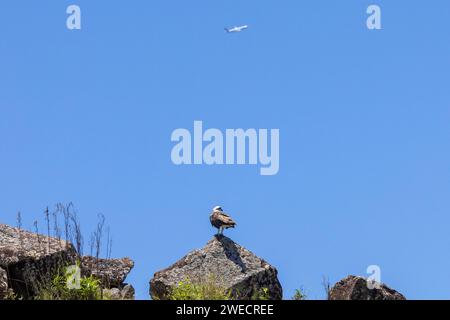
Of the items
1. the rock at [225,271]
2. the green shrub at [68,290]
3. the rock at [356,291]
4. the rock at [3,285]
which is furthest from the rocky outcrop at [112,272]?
the rock at [356,291]

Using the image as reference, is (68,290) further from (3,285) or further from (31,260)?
(31,260)

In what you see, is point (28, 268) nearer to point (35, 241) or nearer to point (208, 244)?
point (35, 241)

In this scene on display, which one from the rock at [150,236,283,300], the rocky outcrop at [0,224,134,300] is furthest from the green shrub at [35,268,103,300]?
the rock at [150,236,283,300]

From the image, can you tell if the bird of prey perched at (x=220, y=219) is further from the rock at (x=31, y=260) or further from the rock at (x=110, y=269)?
the rock at (x=31, y=260)

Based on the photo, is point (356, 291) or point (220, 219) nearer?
point (356, 291)

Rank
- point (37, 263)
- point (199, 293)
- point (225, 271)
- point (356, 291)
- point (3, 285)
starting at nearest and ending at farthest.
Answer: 1. point (199, 293)
2. point (3, 285)
3. point (356, 291)
4. point (37, 263)
5. point (225, 271)

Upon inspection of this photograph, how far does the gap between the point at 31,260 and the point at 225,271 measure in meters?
5.12

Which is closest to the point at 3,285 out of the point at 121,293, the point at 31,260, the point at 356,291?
the point at 31,260

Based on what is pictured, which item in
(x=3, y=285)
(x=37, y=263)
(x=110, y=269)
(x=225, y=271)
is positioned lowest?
(x=225, y=271)

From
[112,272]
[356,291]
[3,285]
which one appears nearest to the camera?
[3,285]

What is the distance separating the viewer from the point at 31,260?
2209cm

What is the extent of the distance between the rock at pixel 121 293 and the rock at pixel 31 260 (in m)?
1.35

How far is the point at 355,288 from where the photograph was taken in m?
21.5
